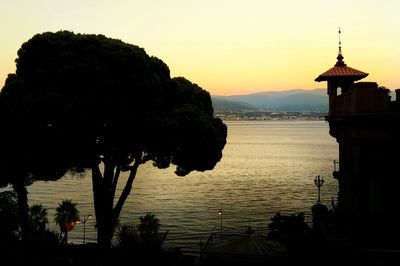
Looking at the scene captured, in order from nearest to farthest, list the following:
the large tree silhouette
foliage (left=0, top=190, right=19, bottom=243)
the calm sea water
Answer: foliage (left=0, top=190, right=19, bottom=243) < the large tree silhouette < the calm sea water

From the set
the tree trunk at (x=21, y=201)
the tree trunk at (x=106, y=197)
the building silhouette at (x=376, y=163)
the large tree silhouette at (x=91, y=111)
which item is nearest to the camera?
the building silhouette at (x=376, y=163)

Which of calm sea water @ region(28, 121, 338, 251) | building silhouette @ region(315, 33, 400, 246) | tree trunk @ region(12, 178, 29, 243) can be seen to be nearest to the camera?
building silhouette @ region(315, 33, 400, 246)

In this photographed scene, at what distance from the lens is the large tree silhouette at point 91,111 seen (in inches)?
793

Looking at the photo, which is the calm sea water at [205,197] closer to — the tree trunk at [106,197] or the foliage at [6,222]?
the tree trunk at [106,197]

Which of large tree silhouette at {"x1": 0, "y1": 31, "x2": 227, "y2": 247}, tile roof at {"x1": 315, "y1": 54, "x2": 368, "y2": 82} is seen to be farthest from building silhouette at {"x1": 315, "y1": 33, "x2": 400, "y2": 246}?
large tree silhouette at {"x1": 0, "y1": 31, "x2": 227, "y2": 247}

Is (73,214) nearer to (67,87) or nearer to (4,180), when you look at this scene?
(4,180)

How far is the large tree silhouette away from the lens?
2014 cm

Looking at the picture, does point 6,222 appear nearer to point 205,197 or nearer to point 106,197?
point 106,197

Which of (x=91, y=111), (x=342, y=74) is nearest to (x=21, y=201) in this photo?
(x=91, y=111)

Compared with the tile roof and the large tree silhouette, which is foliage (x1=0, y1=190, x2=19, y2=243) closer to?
the large tree silhouette

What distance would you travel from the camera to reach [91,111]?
20422mm

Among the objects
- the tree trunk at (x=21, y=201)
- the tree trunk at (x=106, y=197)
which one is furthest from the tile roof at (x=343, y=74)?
the tree trunk at (x=21, y=201)

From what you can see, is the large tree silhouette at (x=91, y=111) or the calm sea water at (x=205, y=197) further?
the calm sea water at (x=205, y=197)

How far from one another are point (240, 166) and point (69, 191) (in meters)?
67.4
